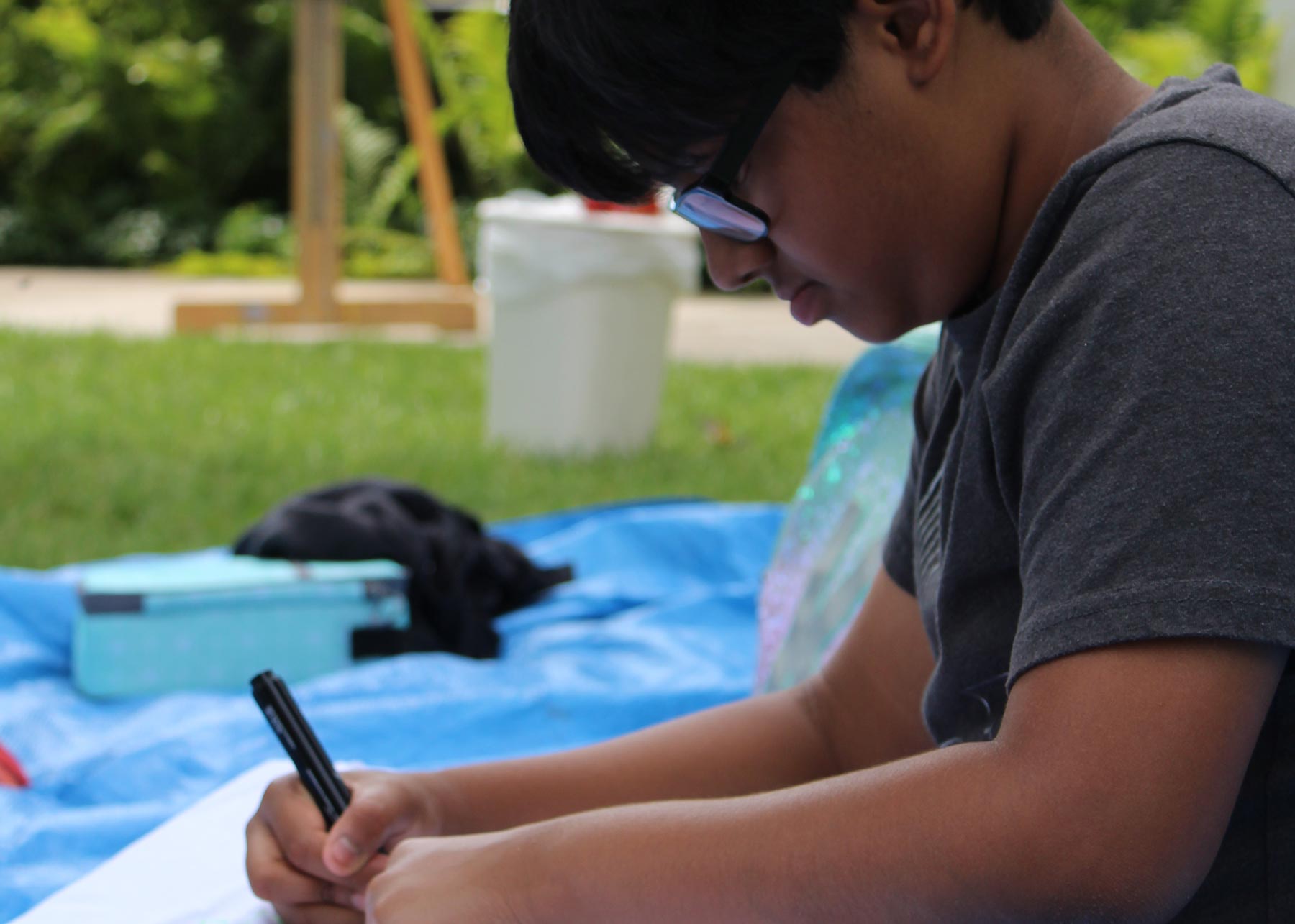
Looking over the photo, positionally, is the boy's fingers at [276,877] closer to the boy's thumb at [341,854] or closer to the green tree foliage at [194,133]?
the boy's thumb at [341,854]

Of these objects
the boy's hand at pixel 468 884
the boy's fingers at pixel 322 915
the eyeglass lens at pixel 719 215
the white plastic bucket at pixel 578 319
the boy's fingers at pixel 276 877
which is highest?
the eyeglass lens at pixel 719 215

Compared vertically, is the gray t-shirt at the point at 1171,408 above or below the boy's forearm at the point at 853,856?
above

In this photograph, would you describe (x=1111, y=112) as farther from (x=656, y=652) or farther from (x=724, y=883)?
(x=656, y=652)

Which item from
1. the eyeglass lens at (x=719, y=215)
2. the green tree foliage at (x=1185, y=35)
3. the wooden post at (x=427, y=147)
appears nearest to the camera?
the eyeglass lens at (x=719, y=215)

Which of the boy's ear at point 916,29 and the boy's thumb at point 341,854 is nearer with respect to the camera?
the boy's ear at point 916,29

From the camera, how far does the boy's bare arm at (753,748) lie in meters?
1.12

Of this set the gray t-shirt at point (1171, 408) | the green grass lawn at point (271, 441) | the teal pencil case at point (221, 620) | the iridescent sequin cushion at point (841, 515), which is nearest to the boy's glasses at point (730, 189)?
the gray t-shirt at point (1171, 408)

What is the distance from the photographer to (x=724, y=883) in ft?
2.41

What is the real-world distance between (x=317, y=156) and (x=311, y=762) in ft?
17.1

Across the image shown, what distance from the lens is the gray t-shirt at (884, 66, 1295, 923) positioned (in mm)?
627

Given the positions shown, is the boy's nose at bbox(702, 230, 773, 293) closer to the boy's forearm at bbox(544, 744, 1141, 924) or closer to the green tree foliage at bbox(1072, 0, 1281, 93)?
the boy's forearm at bbox(544, 744, 1141, 924)

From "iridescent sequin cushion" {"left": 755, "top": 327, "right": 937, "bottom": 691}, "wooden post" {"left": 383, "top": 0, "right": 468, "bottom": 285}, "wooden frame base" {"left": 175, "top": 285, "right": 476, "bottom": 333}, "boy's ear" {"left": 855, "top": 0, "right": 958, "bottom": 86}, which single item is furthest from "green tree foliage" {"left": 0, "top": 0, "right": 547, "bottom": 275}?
"boy's ear" {"left": 855, "top": 0, "right": 958, "bottom": 86}

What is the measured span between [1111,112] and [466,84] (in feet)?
32.8

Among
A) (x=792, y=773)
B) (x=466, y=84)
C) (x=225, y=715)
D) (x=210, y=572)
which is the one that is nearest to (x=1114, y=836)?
(x=792, y=773)
